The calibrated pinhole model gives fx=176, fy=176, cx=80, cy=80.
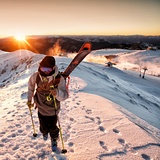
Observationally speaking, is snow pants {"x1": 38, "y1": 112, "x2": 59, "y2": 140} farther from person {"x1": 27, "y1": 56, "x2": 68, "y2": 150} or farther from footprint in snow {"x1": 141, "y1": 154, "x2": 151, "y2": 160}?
footprint in snow {"x1": 141, "y1": 154, "x2": 151, "y2": 160}

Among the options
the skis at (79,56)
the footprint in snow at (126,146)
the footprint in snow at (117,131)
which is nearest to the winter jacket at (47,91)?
the skis at (79,56)

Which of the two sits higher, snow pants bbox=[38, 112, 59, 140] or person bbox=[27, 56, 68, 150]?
person bbox=[27, 56, 68, 150]

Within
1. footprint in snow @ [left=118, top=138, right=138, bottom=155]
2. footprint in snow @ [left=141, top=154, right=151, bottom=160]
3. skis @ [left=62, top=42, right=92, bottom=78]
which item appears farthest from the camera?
footprint in snow @ [left=118, top=138, right=138, bottom=155]

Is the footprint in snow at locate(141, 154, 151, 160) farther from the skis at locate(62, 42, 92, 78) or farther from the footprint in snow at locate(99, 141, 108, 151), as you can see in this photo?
the skis at locate(62, 42, 92, 78)

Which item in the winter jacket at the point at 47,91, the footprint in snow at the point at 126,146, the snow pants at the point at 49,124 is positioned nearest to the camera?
the winter jacket at the point at 47,91

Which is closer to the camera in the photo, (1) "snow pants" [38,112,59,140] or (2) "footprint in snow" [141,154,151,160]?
(1) "snow pants" [38,112,59,140]

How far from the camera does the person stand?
3.48 meters

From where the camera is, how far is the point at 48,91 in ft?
12.3

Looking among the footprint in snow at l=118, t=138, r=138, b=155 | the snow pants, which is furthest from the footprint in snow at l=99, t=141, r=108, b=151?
the snow pants

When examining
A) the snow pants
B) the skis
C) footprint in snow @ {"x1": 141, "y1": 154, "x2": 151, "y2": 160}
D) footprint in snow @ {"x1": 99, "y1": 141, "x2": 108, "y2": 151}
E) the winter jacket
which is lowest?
footprint in snow @ {"x1": 141, "y1": 154, "x2": 151, "y2": 160}

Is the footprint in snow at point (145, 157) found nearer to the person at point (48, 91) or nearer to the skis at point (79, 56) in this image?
the person at point (48, 91)

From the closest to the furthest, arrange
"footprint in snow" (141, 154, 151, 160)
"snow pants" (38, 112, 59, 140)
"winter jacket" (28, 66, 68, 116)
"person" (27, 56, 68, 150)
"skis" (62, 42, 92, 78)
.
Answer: "person" (27, 56, 68, 150) → "winter jacket" (28, 66, 68, 116) → "snow pants" (38, 112, 59, 140) → "footprint in snow" (141, 154, 151, 160) → "skis" (62, 42, 92, 78)

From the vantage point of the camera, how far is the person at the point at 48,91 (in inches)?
137

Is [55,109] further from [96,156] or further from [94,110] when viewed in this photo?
[94,110]
